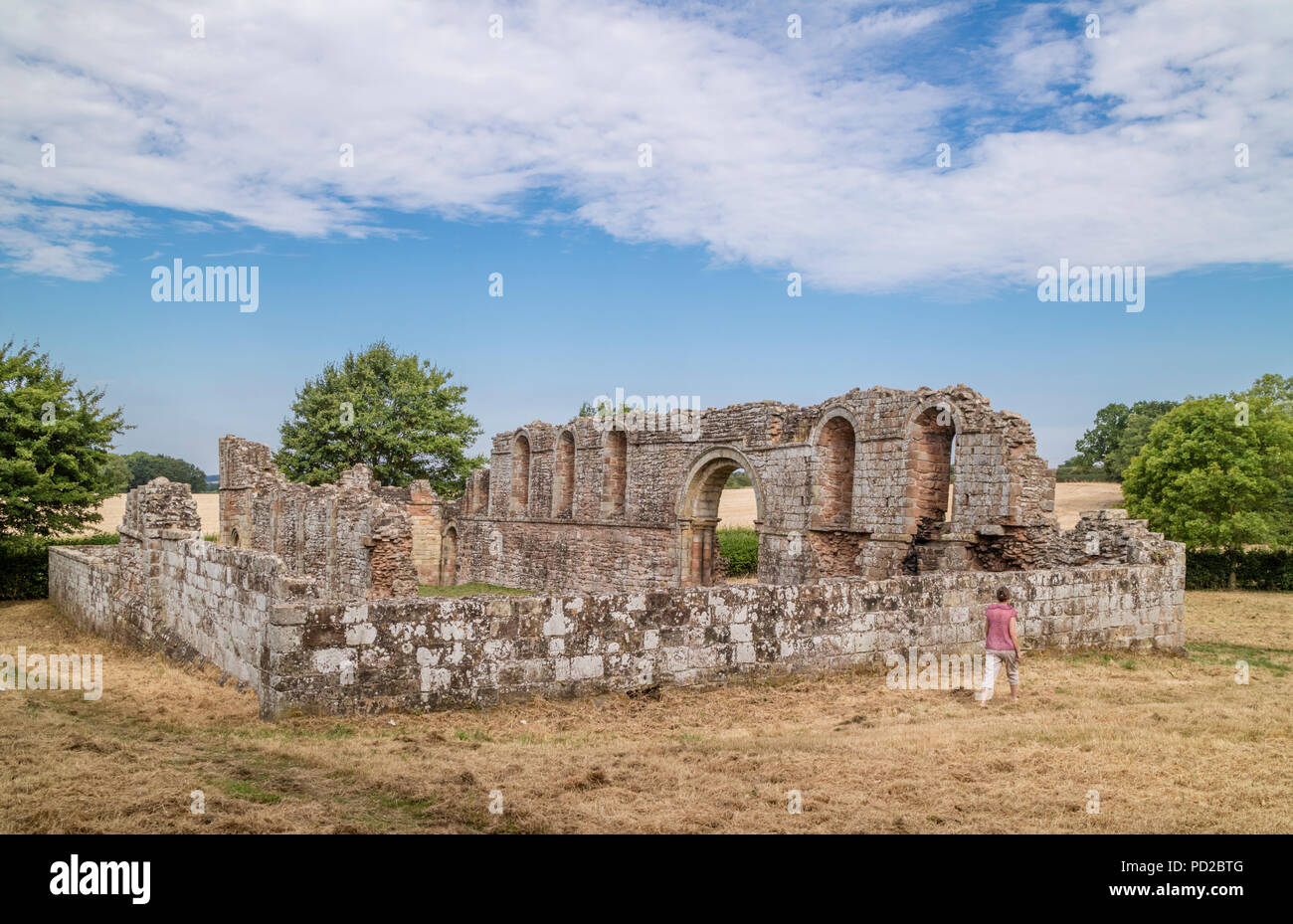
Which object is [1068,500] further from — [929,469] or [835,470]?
[929,469]

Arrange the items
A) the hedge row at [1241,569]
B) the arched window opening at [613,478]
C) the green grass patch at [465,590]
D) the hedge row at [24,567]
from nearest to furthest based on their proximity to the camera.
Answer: the hedge row at [24,567] < the arched window opening at [613,478] < the green grass patch at [465,590] < the hedge row at [1241,569]

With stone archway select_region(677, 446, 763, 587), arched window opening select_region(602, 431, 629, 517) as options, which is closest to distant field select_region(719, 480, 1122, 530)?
arched window opening select_region(602, 431, 629, 517)

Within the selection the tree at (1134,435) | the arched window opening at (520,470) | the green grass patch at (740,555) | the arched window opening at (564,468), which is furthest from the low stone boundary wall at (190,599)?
the tree at (1134,435)

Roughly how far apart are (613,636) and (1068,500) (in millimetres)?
58380

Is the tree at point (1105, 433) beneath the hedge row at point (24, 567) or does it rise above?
above

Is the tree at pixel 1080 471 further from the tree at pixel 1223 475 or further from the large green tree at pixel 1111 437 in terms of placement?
the tree at pixel 1223 475

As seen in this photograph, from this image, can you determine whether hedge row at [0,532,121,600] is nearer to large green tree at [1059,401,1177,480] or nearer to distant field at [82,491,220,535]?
distant field at [82,491,220,535]

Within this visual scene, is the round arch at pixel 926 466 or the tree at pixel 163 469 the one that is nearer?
the round arch at pixel 926 466

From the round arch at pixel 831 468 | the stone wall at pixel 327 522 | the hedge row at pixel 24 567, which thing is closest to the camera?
the stone wall at pixel 327 522

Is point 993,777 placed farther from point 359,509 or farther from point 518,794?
point 359,509

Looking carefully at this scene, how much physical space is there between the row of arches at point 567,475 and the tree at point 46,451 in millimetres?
12823

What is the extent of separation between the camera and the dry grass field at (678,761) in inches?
206

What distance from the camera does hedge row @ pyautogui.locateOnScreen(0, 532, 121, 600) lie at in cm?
2416

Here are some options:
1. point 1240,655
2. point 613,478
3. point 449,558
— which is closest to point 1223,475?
point 1240,655
